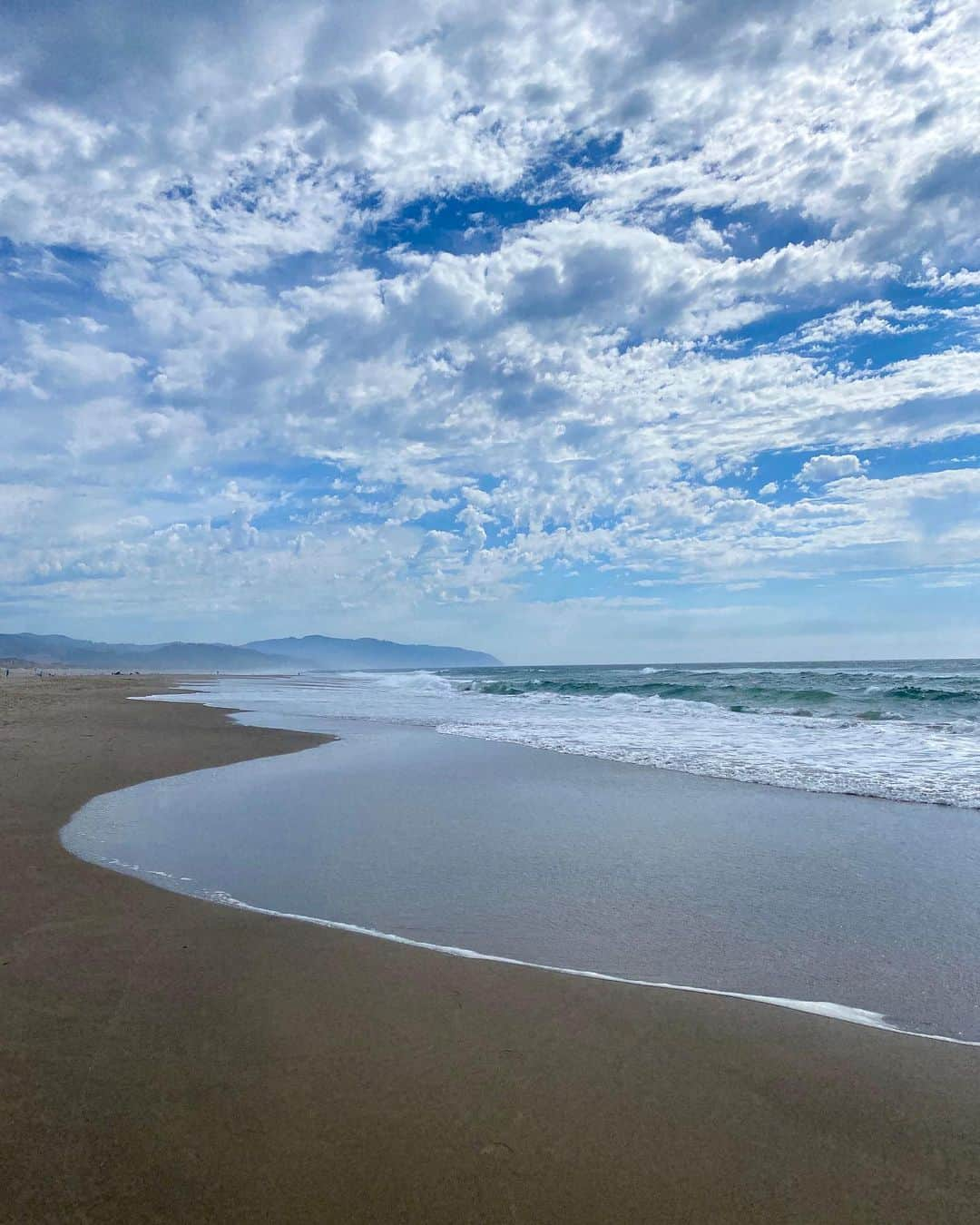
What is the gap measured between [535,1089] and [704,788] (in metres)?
7.03

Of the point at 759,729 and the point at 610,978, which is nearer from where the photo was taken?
the point at 610,978

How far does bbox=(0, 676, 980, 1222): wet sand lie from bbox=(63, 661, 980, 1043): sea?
47 centimetres

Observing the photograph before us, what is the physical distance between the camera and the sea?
4078mm

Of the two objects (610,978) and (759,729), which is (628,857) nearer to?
(610,978)

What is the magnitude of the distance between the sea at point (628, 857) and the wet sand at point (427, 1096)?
0.47m

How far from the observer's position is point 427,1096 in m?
2.74

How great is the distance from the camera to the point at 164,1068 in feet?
9.55

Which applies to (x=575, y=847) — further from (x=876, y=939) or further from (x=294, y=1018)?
(x=294, y=1018)

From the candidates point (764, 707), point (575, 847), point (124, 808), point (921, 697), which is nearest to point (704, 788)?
point (575, 847)

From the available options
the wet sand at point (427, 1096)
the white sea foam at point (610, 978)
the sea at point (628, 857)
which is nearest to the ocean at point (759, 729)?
the sea at point (628, 857)

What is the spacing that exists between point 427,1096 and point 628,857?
377 centimetres

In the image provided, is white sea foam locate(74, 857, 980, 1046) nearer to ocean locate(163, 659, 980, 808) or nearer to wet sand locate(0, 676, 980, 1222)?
wet sand locate(0, 676, 980, 1222)

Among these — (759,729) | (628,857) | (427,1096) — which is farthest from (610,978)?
(759,729)

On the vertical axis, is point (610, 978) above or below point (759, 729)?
below
